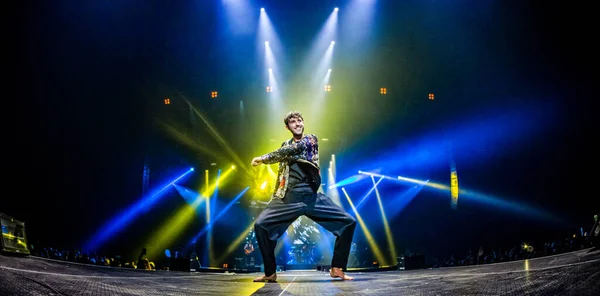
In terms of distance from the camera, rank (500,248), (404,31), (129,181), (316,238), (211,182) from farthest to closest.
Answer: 1. (211,182)
2. (316,238)
3. (129,181)
4. (404,31)
5. (500,248)

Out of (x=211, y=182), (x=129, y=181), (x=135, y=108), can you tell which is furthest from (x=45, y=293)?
(x=211, y=182)

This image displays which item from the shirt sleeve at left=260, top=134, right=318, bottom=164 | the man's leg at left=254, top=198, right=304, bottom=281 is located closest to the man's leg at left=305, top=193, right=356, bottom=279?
the man's leg at left=254, top=198, right=304, bottom=281

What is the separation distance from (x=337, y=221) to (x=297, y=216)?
1.38 ft

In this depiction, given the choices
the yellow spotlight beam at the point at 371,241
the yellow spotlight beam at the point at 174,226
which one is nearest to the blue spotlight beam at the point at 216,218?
the yellow spotlight beam at the point at 174,226

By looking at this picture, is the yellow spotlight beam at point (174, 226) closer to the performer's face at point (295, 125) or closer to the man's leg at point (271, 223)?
the man's leg at point (271, 223)

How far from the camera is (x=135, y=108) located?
44.1 ft

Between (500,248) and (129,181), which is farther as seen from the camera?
(129,181)

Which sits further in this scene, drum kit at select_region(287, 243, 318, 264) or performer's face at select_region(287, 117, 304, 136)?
drum kit at select_region(287, 243, 318, 264)

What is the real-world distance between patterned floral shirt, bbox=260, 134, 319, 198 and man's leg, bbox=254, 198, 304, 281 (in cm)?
16

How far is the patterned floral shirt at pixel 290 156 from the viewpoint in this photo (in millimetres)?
4085

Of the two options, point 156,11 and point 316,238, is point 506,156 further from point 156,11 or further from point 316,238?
point 156,11

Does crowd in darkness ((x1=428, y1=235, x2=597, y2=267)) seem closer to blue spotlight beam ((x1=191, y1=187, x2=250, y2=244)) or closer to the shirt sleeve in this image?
the shirt sleeve

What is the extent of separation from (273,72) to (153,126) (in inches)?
204

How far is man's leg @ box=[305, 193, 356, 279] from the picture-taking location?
13.6 feet
